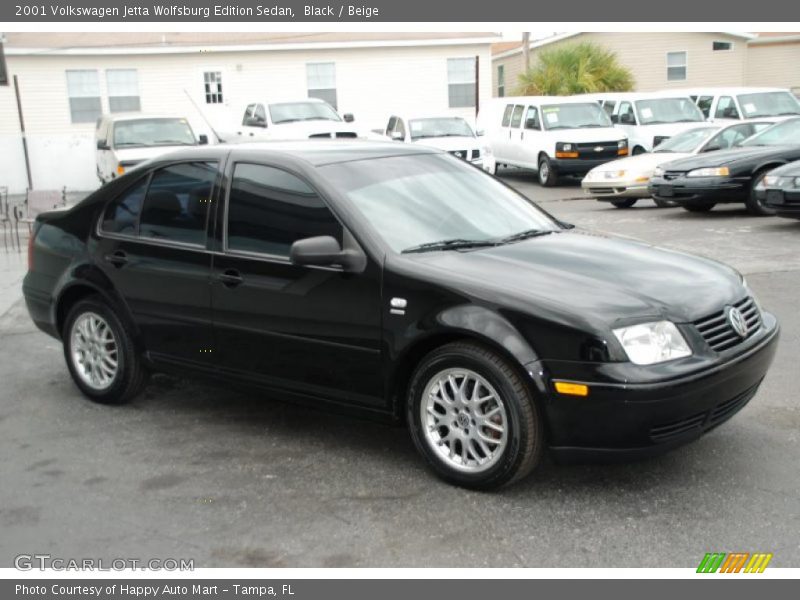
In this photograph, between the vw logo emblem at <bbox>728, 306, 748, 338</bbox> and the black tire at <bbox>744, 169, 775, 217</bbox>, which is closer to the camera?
the vw logo emblem at <bbox>728, 306, 748, 338</bbox>

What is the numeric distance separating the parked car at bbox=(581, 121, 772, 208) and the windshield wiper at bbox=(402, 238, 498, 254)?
11.4m

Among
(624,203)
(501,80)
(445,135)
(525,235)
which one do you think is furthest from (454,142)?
(501,80)

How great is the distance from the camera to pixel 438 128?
21.7 meters

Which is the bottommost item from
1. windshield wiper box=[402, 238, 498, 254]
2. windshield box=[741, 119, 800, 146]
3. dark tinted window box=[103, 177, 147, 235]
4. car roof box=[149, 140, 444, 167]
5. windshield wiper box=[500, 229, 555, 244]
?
windshield box=[741, 119, 800, 146]

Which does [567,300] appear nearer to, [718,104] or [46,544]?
[46,544]

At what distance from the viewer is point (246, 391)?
5422mm

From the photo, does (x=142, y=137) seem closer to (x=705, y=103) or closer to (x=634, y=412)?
(x=705, y=103)

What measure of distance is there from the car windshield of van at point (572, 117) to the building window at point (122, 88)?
12149mm

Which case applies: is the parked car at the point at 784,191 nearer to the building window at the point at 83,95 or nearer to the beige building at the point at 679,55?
the building window at the point at 83,95

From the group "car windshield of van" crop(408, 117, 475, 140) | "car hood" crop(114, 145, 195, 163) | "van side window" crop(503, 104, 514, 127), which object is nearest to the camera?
"car hood" crop(114, 145, 195, 163)

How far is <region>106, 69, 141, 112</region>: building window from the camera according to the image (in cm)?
2756

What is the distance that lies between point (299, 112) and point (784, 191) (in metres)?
11.7

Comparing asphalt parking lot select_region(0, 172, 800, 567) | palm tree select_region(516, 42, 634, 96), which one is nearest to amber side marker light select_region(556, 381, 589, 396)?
asphalt parking lot select_region(0, 172, 800, 567)

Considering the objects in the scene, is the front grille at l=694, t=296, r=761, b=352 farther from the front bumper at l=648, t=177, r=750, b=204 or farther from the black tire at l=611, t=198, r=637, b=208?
the black tire at l=611, t=198, r=637, b=208
